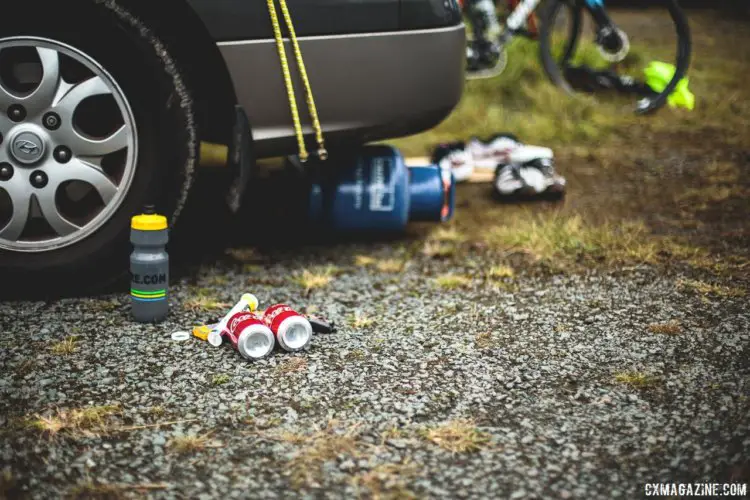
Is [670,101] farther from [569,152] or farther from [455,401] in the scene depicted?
[455,401]

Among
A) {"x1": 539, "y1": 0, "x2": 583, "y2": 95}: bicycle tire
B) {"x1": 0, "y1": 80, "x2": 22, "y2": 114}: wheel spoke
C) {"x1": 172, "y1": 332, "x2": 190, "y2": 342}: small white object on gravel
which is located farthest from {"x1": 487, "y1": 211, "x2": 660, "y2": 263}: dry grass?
{"x1": 0, "y1": 80, "x2": 22, "y2": 114}: wheel spoke

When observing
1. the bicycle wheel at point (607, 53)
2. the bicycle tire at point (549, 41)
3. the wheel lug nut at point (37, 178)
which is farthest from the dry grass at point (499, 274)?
the bicycle tire at point (549, 41)

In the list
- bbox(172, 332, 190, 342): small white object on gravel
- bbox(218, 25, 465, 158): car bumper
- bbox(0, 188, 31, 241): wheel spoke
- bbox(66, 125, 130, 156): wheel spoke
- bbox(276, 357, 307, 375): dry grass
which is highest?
bbox(218, 25, 465, 158): car bumper

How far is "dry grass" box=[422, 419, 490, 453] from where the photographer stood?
2.19m

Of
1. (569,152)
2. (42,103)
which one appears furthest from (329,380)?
(569,152)

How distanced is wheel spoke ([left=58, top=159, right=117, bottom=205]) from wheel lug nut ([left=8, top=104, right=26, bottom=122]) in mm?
214

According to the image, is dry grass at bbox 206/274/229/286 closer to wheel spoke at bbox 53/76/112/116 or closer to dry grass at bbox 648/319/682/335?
wheel spoke at bbox 53/76/112/116

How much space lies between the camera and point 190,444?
7.18ft

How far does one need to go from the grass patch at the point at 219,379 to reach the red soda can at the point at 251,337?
0.12 metres

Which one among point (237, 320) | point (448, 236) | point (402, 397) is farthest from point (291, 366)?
point (448, 236)

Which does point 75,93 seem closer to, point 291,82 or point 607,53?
point 291,82

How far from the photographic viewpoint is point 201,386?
2525mm

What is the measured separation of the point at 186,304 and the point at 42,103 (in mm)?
877

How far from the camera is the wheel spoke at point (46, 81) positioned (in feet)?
9.49
